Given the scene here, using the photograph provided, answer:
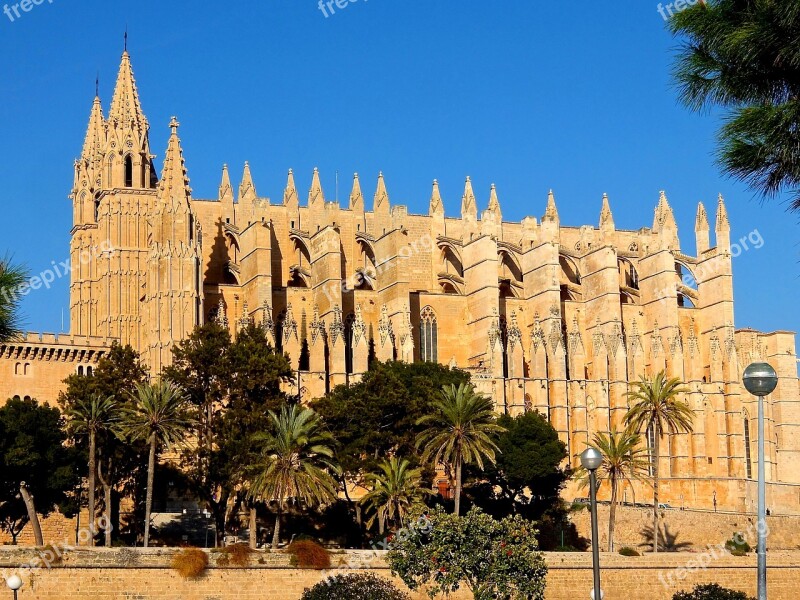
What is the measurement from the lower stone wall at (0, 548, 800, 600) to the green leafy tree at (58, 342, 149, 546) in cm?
810

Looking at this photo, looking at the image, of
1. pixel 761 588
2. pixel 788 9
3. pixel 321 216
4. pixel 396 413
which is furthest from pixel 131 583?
pixel 321 216

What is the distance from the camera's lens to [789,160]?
1519 centimetres

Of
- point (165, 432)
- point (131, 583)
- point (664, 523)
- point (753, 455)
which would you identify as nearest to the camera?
point (131, 583)

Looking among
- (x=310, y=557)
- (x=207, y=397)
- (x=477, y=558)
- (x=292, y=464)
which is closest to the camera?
(x=477, y=558)

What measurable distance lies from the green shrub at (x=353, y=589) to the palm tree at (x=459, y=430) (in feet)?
31.2

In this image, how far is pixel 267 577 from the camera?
3897 cm

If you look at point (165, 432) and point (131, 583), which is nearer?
point (131, 583)

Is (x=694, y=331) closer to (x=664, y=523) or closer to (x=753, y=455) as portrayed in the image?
(x=753, y=455)

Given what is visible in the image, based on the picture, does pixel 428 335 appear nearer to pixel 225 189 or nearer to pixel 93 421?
pixel 225 189

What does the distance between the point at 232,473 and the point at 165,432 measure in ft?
11.7

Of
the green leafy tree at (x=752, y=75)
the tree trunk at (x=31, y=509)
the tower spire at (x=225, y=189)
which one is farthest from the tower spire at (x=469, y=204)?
the green leafy tree at (x=752, y=75)

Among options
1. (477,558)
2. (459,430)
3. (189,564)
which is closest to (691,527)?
(459,430)

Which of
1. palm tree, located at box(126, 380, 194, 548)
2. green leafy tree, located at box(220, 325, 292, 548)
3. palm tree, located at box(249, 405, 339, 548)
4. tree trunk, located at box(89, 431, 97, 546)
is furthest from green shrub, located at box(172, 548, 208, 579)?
green leafy tree, located at box(220, 325, 292, 548)

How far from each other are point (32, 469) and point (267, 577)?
10977mm
